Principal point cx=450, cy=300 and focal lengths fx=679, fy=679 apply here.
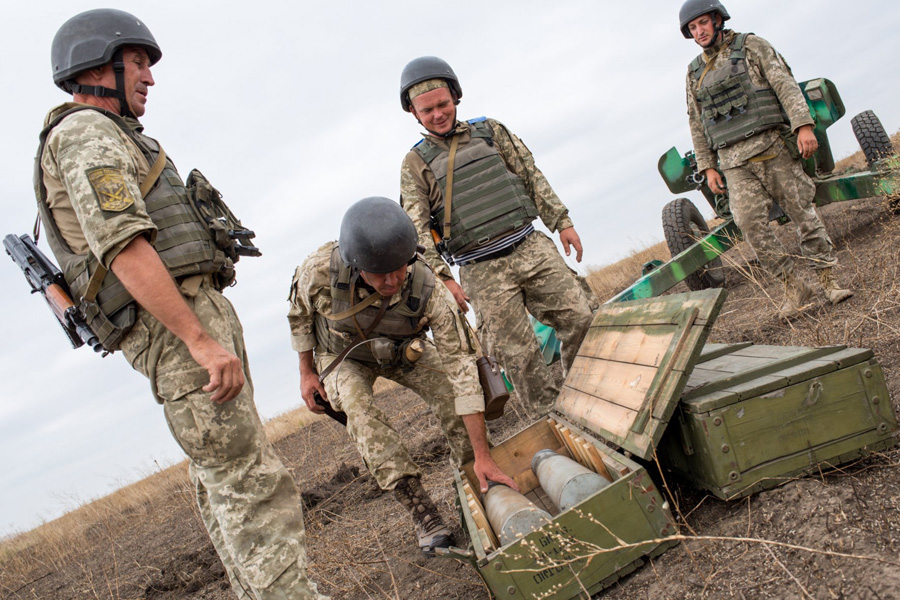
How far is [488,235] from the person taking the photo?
428 cm

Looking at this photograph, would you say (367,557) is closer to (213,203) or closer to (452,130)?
(213,203)

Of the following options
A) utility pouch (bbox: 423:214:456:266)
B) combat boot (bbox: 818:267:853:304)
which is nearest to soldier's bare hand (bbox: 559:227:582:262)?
utility pouch (bbox: 423:214:456:266)

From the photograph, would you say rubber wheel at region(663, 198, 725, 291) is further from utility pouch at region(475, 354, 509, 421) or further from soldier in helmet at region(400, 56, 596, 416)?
utility pouch at region(475, 354, 509, 421)

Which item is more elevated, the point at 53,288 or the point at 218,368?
the point at 53,288

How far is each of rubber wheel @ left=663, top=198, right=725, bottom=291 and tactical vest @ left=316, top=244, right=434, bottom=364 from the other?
14.0 ft

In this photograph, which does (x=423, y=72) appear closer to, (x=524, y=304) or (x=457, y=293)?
(x=457, y=293)

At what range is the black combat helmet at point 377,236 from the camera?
312cm

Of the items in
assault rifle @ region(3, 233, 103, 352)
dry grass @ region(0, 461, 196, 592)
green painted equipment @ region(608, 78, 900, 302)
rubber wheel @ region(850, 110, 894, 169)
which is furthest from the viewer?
dry grass @ region(0, 461, 196, 592)

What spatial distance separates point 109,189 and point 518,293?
103 inches

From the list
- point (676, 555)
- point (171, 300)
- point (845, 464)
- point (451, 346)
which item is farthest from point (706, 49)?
point (171, 300)

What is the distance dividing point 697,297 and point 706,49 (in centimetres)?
344

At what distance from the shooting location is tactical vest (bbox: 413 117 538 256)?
4.30m

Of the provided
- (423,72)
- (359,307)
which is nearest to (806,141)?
(423,72)

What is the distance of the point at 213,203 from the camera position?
2.86 meters
